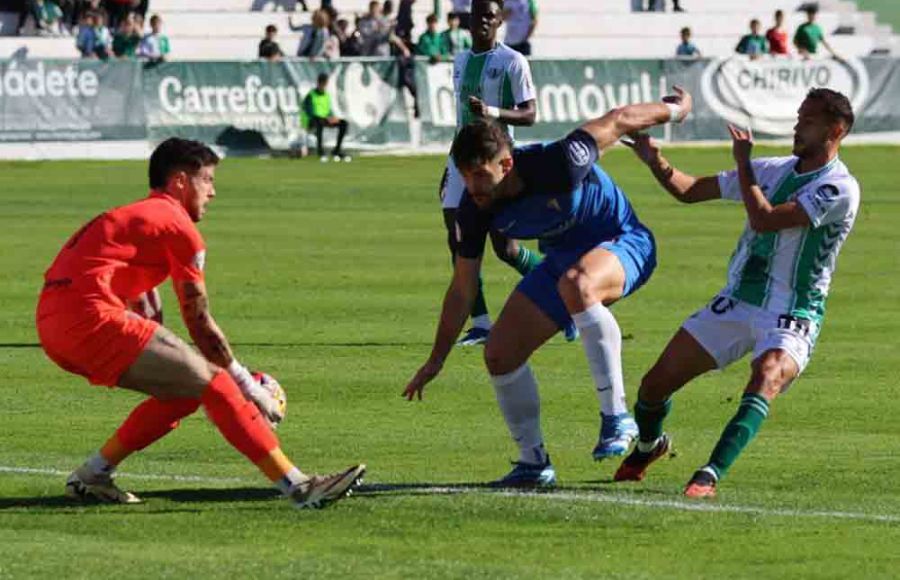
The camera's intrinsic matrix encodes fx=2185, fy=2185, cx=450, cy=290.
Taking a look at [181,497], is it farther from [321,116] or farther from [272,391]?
[321,116]

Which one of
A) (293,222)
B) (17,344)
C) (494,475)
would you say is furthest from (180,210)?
(293,222)

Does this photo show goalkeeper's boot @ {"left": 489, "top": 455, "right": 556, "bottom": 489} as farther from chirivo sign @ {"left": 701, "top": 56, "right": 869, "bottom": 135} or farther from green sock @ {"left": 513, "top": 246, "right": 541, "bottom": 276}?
chirivo sign @ {"left": 701, "top": 56, "right": 869, "bottom": 135}

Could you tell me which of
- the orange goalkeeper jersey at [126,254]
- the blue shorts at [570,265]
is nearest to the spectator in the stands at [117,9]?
the blue shorts at [570,265]

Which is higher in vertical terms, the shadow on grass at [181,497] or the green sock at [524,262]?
the shadow on grass at [181,497]

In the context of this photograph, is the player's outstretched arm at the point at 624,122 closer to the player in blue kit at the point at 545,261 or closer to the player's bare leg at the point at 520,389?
the player in blue kit at the point at 545,261

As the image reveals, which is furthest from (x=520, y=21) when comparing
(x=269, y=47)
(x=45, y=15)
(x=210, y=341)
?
(x=210, y=341)

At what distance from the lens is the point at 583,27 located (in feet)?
155

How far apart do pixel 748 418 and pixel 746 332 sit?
19.8 inches

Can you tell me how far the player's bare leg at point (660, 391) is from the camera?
984 cm

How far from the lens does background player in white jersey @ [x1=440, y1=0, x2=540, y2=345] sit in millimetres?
15633

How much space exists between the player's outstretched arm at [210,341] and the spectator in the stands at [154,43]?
3071cm

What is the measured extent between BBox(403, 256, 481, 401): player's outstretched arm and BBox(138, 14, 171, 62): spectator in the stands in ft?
97.7

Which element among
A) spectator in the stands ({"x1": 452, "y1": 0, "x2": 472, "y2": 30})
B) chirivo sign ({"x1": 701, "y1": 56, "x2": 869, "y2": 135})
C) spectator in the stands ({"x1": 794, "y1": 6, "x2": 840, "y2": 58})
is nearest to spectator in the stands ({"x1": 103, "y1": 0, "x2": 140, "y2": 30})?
spectator in the stands ({"x1": 452, "y1": 0, "x2": 472, "y2": 30})

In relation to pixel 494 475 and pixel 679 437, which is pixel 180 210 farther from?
pixel 679 437
